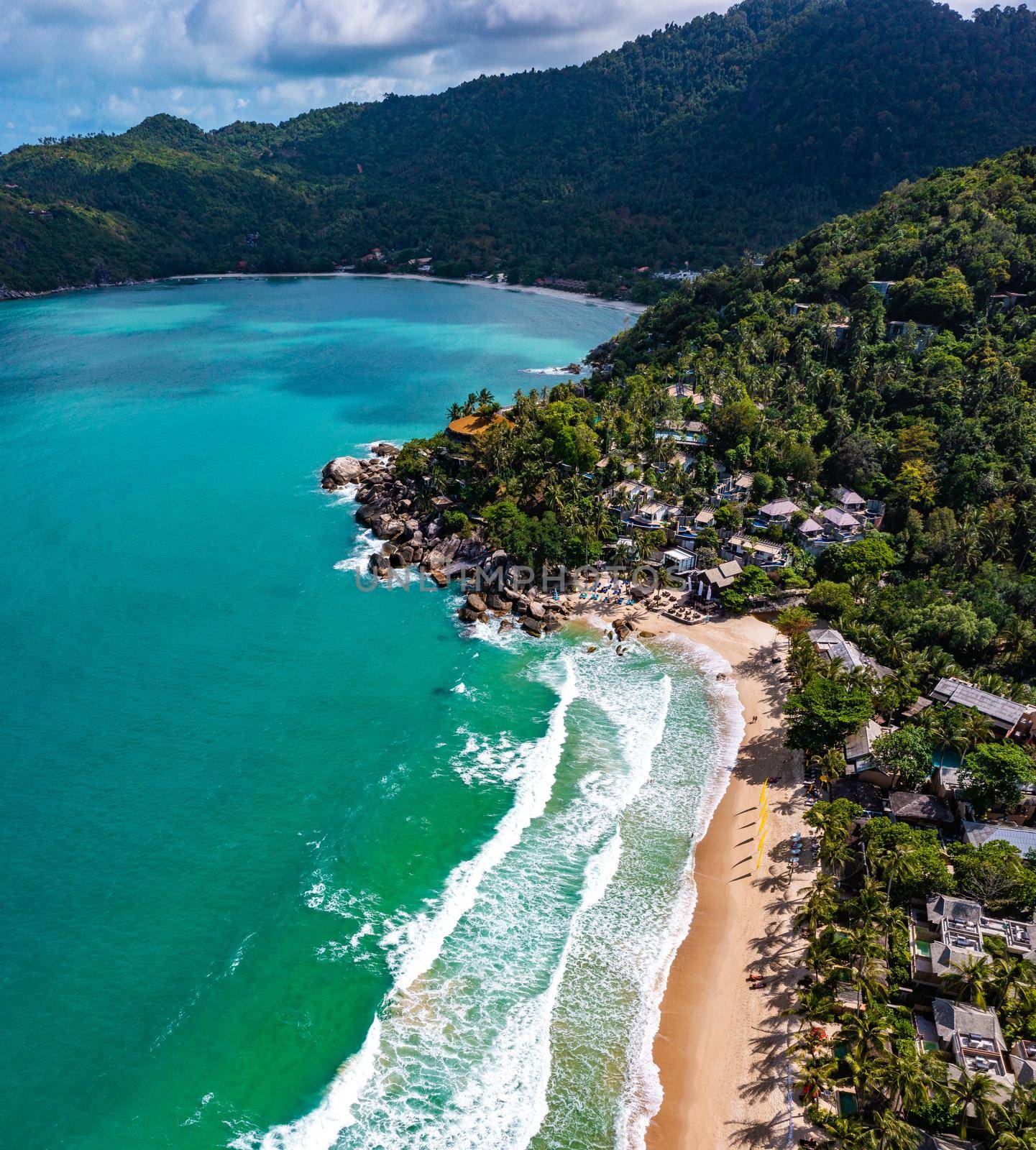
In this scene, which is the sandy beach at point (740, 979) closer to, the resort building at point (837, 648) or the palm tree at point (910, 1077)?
the palm tree at point (910, 1077)

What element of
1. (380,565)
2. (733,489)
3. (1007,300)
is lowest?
(380,565)

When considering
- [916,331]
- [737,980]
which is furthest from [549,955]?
[916,331]

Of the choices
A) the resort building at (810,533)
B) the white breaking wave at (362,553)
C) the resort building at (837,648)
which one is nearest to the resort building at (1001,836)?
the resort building at (837,648)

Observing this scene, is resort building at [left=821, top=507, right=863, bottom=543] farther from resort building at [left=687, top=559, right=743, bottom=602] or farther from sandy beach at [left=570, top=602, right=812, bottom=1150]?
sandy beach at [left=570, top=602, right=812, bottom=1150]

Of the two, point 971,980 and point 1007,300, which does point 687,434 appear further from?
point 971,980

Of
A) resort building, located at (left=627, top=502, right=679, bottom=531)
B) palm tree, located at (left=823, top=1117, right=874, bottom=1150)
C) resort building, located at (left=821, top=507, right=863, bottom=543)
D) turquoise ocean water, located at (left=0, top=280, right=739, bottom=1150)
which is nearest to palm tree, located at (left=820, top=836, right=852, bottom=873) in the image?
turquoise ocean water, located at (left=0, top=280, right=739, bottom=1150)
